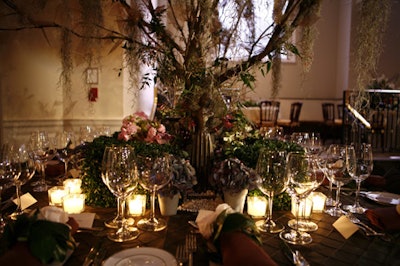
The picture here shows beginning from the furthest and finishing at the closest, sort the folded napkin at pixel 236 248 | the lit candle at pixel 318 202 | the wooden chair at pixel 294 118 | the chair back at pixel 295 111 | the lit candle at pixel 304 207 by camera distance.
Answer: the chair back at pixel 295 111, the wooden chair at pixel 294 118, the lit candle at pixel 318 202, the lit candle at pixel 304 207, the folded napkin at pixel 236 248

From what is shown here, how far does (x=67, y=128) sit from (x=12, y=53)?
88cm

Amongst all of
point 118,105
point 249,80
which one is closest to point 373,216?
point 249,80

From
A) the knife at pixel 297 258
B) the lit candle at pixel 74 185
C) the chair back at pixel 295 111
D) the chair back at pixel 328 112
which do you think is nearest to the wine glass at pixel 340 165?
the knife at pixel 297 258

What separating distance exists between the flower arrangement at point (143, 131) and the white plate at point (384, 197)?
38.7 inches

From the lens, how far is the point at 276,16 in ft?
4.29

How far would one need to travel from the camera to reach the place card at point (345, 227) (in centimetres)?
105

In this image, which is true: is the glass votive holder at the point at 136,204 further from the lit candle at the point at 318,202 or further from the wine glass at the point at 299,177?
the lit candle at the point at 318,202

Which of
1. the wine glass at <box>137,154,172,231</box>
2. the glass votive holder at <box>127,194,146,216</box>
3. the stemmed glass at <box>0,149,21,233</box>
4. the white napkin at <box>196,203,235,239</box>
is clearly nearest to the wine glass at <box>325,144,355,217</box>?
the white napkin at <box>196,203,235,239</box>

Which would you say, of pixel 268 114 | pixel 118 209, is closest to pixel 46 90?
pixel 118 209

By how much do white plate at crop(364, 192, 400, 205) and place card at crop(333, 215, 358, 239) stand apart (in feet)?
1.20

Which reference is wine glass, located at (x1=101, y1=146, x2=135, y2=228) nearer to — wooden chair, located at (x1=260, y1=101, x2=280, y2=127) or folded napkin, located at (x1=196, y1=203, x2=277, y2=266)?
folded napkin, located at (x1=196, y1=203, x2=277, y2=266)

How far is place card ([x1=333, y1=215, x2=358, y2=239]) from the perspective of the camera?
1050mm

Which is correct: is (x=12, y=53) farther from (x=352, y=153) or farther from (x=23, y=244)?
(x=352, y=153)

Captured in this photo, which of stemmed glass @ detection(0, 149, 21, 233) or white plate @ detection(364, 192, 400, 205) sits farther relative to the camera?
white plate @ detection(364, 192, 400, 205)
